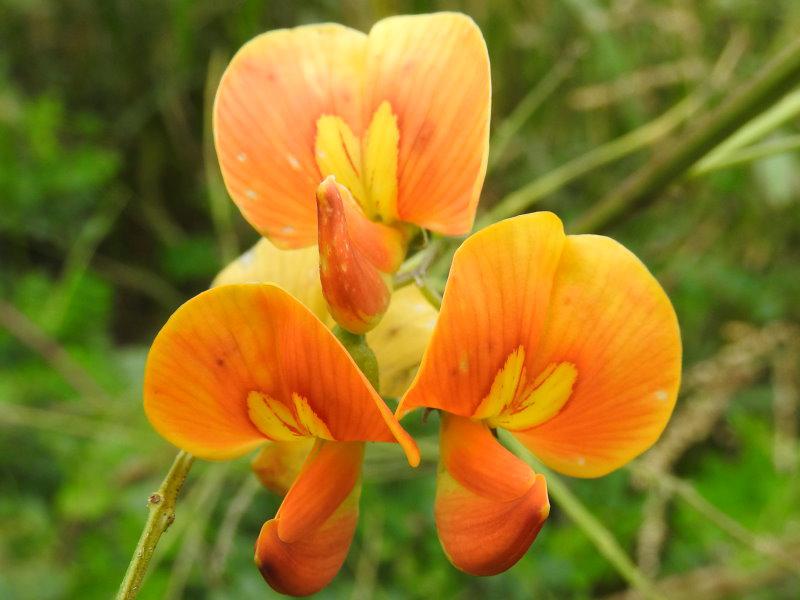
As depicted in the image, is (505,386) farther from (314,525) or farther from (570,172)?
(570,172)

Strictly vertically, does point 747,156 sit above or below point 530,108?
above

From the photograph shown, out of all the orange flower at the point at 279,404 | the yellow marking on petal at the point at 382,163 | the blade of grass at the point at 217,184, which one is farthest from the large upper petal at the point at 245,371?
the blade of grass at the point at 217,184

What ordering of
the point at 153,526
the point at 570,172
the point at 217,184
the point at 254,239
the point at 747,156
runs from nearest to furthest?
the point at 153,526, the point at 747,156, the point at 570,172, the point at 217,184, the point at 254,239

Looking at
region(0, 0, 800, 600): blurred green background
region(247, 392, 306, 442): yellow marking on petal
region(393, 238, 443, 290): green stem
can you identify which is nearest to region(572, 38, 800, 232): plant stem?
region(0, 0, 800, 600): blurred green background

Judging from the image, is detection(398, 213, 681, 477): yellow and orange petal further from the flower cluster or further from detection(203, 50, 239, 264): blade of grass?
detection(203, 50, 239, 264): blade of grass

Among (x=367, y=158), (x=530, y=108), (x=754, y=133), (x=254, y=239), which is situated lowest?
(x=254, y=239)

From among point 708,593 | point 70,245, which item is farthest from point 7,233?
point 708,593

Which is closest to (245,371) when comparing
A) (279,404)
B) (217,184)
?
(279,404)

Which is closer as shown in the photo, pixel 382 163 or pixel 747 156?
pixel 382 163

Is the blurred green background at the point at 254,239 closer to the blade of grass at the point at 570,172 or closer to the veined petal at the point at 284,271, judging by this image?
the blade of grass at the point at 570,172
